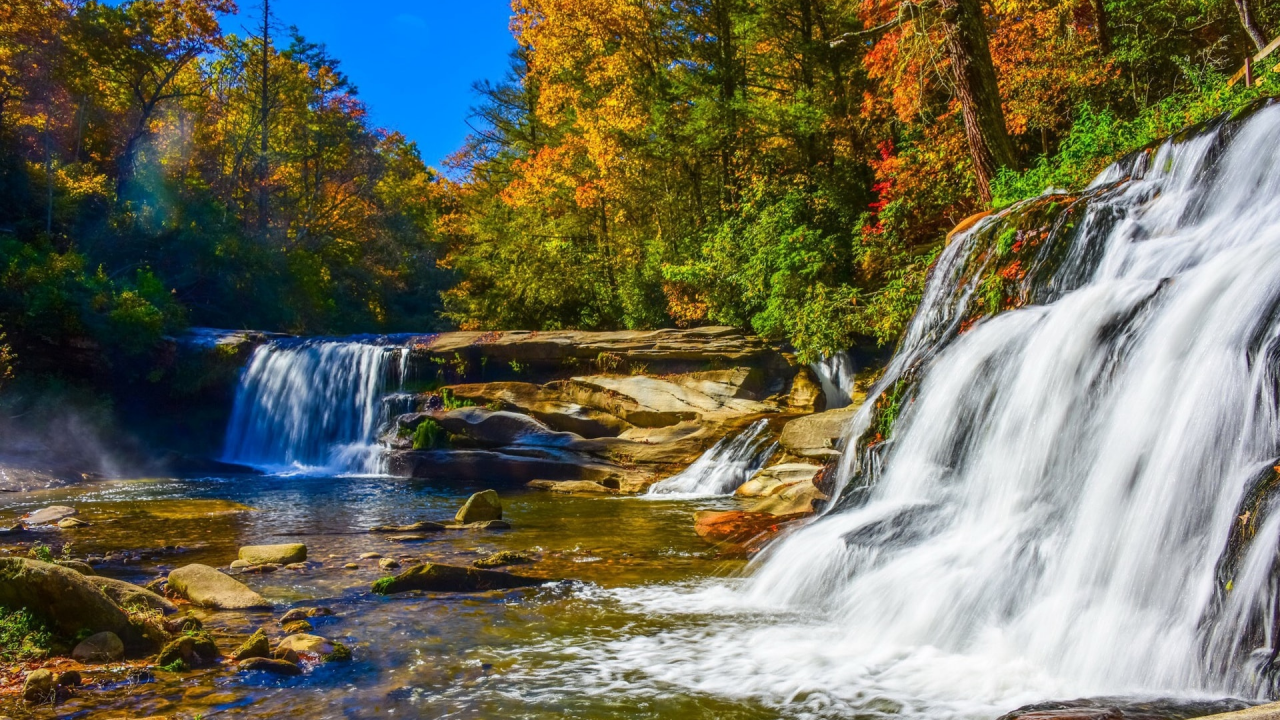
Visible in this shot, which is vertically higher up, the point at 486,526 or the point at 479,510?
the point at 479,510

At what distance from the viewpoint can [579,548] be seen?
337 inches

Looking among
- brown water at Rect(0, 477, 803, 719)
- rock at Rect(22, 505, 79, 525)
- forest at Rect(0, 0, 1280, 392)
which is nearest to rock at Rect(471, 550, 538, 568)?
brown water at Rect(0, 477, 803, 719)

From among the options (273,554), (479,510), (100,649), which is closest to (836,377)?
(479,510)

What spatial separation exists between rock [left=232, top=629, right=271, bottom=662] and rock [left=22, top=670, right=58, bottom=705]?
34.8 inches

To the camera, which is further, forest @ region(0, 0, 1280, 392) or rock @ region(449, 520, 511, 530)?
forest @ region(0, 0, 1280, 392)

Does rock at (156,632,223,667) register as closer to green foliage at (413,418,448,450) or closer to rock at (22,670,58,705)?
rock at (22,670,58,705)

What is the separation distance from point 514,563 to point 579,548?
1.00m

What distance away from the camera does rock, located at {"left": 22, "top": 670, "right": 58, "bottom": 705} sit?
13.3 feet

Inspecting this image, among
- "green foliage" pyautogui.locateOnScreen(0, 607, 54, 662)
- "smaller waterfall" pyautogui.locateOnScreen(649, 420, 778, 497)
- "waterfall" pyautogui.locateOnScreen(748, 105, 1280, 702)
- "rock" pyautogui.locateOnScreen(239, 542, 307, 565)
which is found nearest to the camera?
"waterfall" pyautogui.locateOnScreen(748, 105, 1280, 702)

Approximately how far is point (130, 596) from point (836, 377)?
14039 mm

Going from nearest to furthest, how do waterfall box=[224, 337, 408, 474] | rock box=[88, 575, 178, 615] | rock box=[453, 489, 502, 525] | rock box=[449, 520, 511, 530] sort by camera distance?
rock box=[88, 575, 178, 615]
rock box=[449, 520, 511, 530]
rock box=[453, 489, 502, 525]
waterfall box=[224, 337, 408, 474]

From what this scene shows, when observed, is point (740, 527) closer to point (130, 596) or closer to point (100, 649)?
point (130, 596)

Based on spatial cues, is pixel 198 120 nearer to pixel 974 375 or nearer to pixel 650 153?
pixel 650 153

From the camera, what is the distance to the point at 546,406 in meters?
17.8
